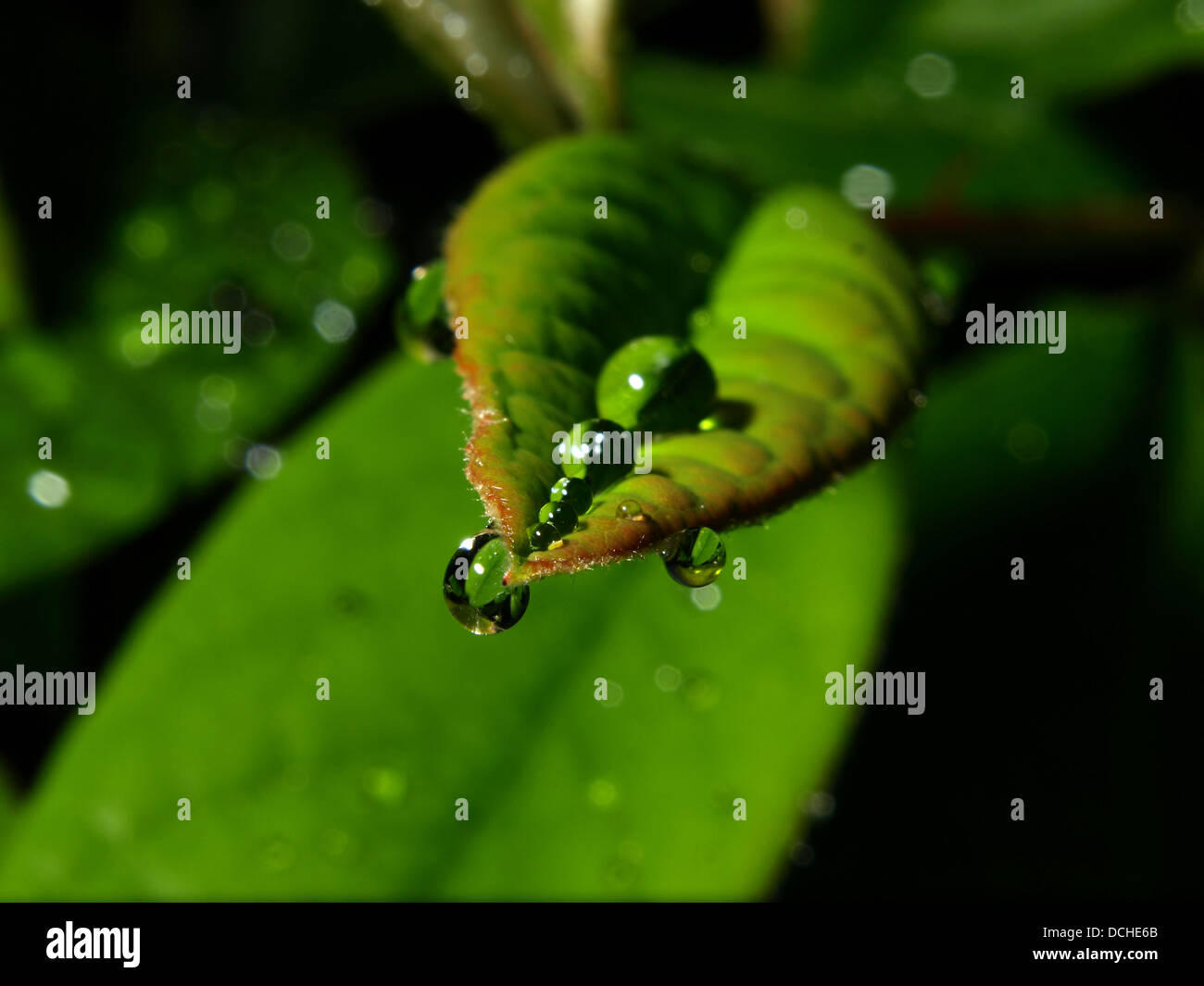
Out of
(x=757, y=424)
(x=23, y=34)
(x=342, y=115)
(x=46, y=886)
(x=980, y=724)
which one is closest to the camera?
(x=757, y=424)

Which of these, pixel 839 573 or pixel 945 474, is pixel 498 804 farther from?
pixel 945 474

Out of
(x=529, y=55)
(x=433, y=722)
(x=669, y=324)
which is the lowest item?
(x=433, y=722)

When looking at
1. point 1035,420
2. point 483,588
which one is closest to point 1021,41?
point 1035,420

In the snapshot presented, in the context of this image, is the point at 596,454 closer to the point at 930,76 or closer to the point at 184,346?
the point at 184,346

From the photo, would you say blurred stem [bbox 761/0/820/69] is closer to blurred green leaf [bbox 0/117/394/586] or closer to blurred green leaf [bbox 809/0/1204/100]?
blurred green leaf [bbox 809/0/1204/100]

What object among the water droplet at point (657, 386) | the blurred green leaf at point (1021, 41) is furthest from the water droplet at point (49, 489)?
the blurred green leaf at point (1021, 41)

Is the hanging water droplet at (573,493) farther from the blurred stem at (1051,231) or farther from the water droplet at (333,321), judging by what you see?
the water droplet at (333,321)

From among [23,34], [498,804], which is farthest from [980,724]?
[23,34]
